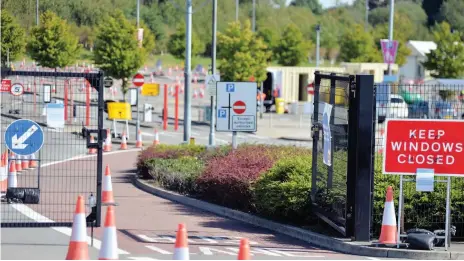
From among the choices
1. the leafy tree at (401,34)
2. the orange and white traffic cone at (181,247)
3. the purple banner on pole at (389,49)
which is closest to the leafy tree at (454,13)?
the leafy tree at (401,34)

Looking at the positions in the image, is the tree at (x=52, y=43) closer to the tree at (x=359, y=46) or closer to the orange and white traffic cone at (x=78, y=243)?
the orange and white traffic cone at (x=78, y=243)

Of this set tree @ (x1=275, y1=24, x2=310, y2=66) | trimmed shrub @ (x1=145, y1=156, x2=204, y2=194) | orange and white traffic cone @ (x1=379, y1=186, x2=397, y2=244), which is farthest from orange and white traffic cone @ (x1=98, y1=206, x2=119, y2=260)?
tree @ (x1=275, y1=24, x2=310, y2=66)

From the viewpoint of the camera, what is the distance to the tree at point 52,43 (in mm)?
27688

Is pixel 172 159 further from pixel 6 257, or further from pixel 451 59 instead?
pixel 451 59

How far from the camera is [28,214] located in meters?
14.4

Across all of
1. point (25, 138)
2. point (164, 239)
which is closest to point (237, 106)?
point (164, 239)

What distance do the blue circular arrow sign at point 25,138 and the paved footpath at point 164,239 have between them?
4.30ft

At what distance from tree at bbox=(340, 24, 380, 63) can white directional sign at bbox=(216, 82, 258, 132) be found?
176ft

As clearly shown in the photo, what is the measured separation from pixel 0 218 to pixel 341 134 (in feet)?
17.1

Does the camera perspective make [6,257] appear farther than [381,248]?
No

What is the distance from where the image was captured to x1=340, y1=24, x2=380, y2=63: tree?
73875 mm

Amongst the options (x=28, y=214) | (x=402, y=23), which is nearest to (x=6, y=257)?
(x=28, y=214)

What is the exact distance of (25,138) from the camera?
41.8 ft

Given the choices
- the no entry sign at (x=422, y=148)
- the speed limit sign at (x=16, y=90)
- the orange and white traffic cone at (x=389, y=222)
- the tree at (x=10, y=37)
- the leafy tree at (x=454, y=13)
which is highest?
the leafy tree at (x=454, y=13)
